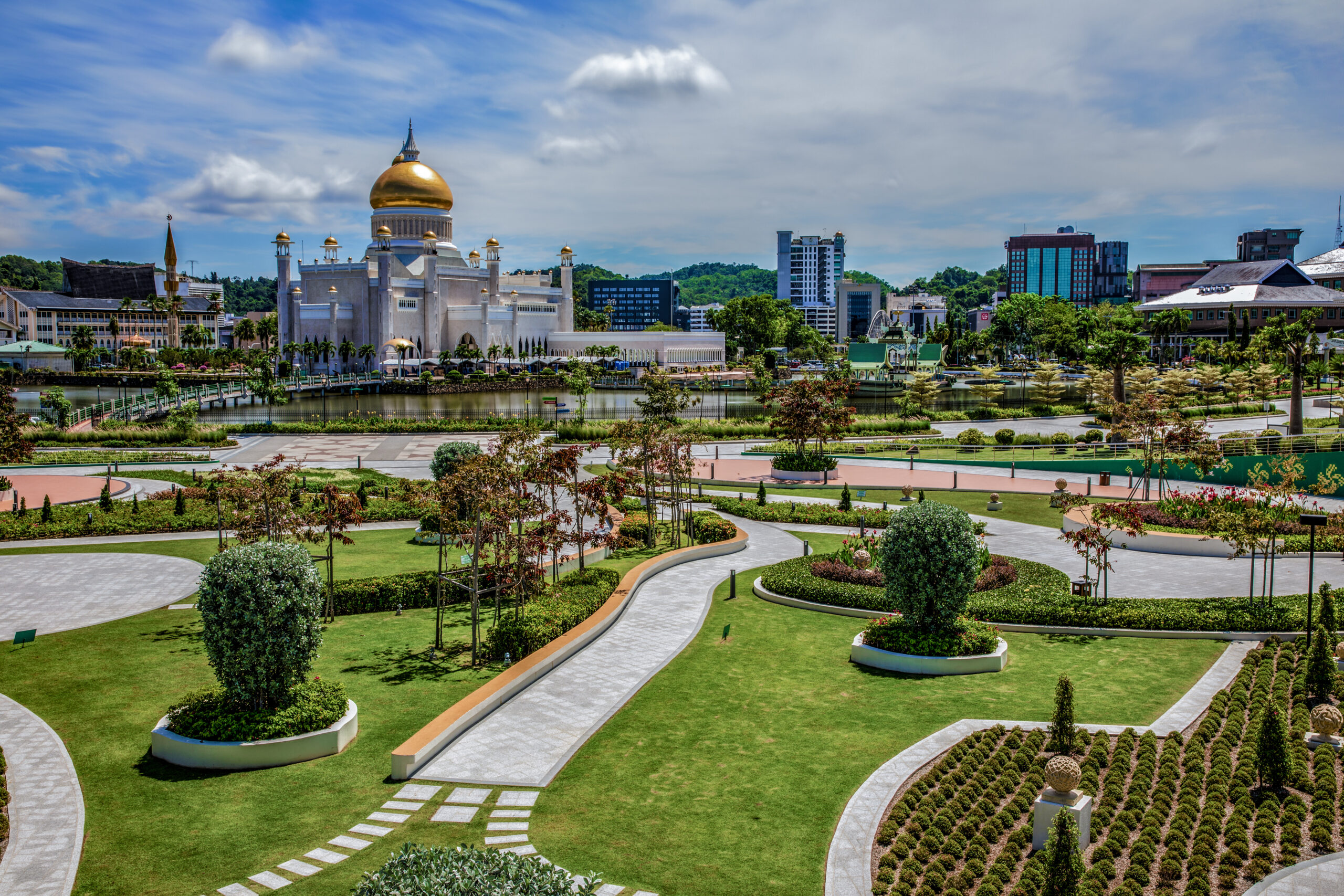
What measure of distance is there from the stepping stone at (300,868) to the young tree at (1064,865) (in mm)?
7158

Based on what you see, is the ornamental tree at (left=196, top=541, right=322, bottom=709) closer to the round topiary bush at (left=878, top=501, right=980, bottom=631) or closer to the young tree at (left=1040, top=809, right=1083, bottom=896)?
the young tree at (left=1040, top=809, right=1083, bottom=896)

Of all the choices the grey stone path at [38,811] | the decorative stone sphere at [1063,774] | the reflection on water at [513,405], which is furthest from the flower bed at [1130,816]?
the reflection on water at [513,405]

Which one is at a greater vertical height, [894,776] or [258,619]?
[258,619]

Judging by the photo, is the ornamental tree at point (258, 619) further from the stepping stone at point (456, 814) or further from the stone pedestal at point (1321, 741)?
the stone pedestal at point (1321, 741)

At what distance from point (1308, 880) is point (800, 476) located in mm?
28855

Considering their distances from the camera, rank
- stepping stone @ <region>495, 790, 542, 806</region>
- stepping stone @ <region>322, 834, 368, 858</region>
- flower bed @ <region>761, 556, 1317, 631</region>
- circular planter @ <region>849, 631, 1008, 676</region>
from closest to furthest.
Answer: stepping stone @ <region>322, 834, 368, 858</region> → stepping stone @ <region>495, 790, 542, 806</region> → circular planter @ <region>849, 631, 1008, 676</region> → flower bed @ <region>761, 556, 1317, 631</region>

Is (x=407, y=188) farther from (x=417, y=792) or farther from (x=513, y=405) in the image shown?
(x=417, y=792)

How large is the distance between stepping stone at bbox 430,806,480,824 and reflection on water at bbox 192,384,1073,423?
50.0 metres

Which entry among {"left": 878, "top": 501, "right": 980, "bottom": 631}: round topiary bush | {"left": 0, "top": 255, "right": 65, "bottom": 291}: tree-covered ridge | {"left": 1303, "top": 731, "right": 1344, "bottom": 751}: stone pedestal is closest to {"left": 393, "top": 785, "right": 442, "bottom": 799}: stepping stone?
{"left": 878, "top": 501, "right": 980, "bottom": 631}: round topiary bush

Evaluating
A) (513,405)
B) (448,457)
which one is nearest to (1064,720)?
(448,457)

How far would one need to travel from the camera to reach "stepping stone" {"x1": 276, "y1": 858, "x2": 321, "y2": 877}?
9891mm

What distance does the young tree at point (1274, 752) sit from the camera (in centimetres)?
1169

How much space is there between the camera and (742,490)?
1457 inches

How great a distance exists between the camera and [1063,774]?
10320 millimetres
